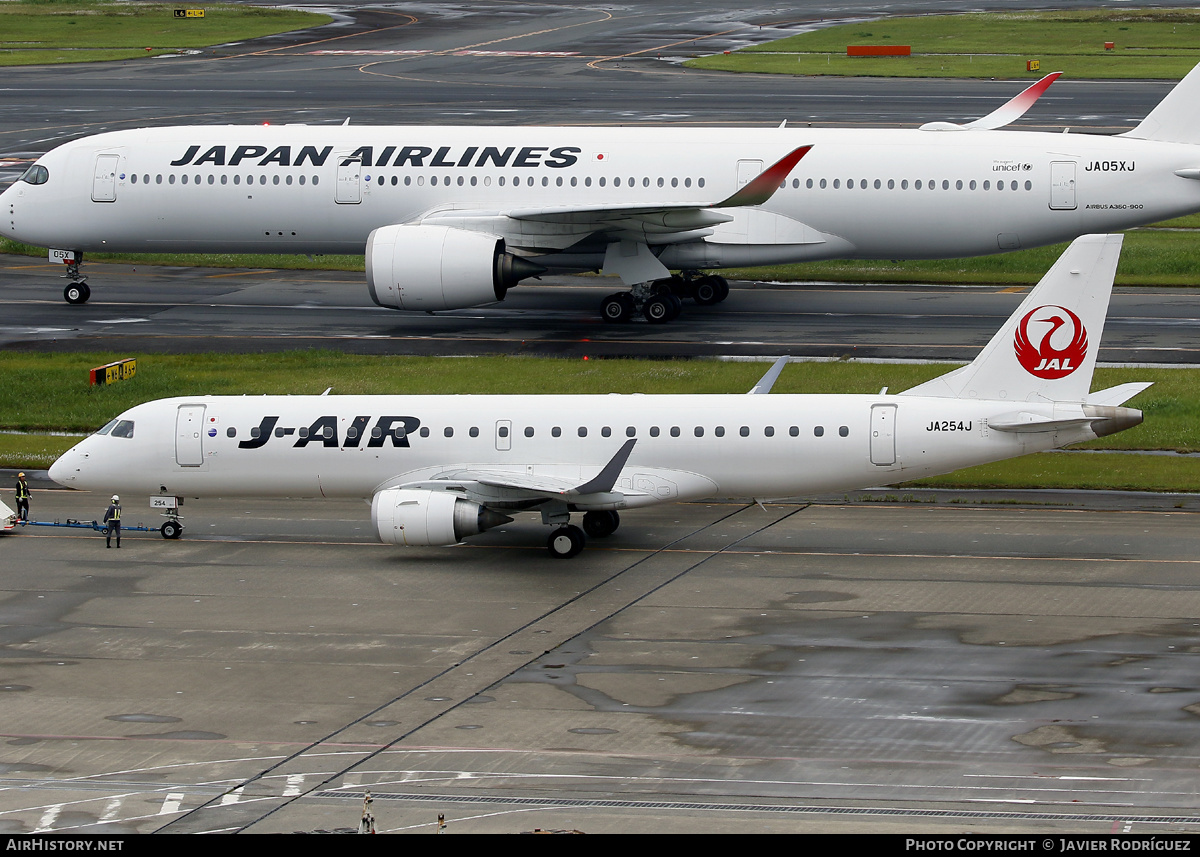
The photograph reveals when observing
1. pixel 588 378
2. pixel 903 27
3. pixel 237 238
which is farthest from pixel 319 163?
pixel 903 27

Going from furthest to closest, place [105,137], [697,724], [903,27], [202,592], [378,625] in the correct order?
[903,27] < [105,137] < [202,592] < [378,625] < [697,724]

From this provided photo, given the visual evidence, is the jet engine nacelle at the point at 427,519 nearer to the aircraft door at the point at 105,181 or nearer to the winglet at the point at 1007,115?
the aircraft door at the point at 105,181

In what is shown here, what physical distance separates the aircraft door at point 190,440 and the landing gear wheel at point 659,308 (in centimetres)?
2214

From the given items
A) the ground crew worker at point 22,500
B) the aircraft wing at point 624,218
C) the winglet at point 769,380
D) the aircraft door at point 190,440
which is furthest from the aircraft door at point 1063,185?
the ground crew worker at point 22,500

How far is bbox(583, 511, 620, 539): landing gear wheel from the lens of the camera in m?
36.1

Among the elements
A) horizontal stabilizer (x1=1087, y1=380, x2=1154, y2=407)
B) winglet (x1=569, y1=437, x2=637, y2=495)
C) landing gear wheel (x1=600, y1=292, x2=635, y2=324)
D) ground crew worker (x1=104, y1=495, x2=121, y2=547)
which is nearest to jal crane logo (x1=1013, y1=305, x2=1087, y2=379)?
horizontal stabilizer (x1=1087, y1=380, x2=1154, y2=407)

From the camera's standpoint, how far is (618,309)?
2190 inches

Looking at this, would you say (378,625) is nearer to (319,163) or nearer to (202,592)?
(202,592)

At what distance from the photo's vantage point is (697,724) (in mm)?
25578

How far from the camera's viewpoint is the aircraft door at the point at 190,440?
118ft

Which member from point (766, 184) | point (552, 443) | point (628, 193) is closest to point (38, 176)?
point (628, 193)

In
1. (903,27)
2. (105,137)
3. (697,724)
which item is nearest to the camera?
(697,724)

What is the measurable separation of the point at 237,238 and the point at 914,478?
30.1 metres

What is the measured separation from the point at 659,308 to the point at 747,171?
5.34 m
